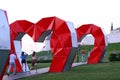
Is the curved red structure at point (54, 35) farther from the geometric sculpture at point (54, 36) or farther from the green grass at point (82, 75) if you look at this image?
the green grass at point (82, 75)

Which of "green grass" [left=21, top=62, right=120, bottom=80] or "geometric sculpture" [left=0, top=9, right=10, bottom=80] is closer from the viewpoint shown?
"geometric sculpture" [left=0, top=9, right=10, bottom=80]

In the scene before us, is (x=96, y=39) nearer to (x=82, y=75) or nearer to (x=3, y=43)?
(x=82, y=75)

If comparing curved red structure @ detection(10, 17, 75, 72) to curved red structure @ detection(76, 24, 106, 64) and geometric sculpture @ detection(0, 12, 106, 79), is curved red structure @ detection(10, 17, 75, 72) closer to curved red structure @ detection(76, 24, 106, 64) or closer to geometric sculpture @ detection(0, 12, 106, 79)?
geometric sculpture @ detection(0, 12, 106, 79)

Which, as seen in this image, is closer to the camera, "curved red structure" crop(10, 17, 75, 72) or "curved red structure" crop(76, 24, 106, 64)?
"curved red structure" crop(10, 17, 75, 72)

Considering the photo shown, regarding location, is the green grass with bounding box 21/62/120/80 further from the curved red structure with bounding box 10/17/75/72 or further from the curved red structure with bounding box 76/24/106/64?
the curved red structure with bounding box 76/24/106/64

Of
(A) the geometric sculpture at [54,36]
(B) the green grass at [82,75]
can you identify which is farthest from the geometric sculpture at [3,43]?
(A) the geometric sculpture at [54,36]

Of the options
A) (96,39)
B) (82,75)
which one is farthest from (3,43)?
(96,39)

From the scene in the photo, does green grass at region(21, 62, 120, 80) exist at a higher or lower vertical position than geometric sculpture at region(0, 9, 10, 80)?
lower

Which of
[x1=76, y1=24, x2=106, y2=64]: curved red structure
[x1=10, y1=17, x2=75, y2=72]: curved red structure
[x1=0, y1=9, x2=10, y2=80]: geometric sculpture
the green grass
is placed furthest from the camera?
[x1=76, y1=24, x2=106, y2=64]: curved red structure

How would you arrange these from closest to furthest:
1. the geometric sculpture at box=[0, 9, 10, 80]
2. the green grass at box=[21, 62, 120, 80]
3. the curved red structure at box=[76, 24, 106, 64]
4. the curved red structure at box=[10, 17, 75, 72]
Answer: the geometric sculpture at box=[0, 9, 10, 80]
the green grass at box=[21, 62, 120, 80]
the curved red structure at box=[10, 17, 75, 72]
the curved red structure at box=[76, 24, 106, 64]

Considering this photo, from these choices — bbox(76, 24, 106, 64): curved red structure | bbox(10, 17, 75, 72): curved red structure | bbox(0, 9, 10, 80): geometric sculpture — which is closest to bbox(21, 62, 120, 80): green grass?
bbox(10, 17, 75, 72): curved red structure

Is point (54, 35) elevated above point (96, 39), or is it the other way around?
point (96, 39)

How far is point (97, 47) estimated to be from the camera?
42.3 meters

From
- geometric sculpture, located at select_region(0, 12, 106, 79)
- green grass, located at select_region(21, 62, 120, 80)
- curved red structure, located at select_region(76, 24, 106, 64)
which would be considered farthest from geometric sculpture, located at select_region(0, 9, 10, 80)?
curved red structure, located at select_region(76, 24, 106, 64)
